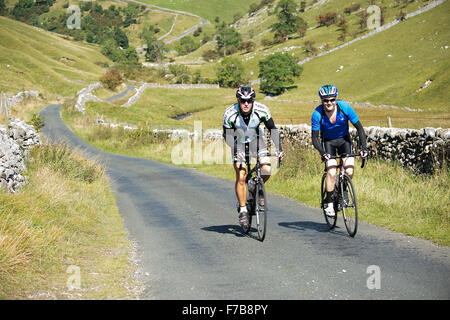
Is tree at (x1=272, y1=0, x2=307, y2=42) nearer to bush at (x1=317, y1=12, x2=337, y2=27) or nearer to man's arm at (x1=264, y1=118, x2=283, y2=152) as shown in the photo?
bush at (x1=317, y1=12, x2=337, y2=27)

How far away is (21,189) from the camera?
1001 cm

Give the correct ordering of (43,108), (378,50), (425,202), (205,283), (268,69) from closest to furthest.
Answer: (205,283) < (425,202) < (43,108) < (378,50) < (268,69)

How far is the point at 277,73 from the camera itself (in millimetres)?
114375

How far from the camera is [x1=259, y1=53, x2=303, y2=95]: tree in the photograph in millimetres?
115000

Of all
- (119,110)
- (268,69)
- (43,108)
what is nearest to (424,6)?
(268,69)

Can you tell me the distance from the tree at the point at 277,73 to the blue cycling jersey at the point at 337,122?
108m

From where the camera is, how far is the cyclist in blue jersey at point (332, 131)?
8.20 metres

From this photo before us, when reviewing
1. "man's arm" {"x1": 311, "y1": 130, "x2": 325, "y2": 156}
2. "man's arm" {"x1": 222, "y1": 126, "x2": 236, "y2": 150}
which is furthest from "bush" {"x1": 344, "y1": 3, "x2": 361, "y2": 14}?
"man's arm" {"x1": 222, "y1": 126, "x2": 236, "y2": 150}

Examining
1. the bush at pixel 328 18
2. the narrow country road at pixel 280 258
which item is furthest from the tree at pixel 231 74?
the narrow country road at pixel 280 258

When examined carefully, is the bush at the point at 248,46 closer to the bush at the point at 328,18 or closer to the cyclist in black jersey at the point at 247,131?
the bush at the point at 328,18

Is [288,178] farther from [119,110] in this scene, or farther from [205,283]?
[119,110]

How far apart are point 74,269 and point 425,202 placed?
689 cm

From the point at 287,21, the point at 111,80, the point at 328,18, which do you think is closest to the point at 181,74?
the point at 287,21

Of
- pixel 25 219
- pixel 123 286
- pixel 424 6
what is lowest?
pixel 123 286
